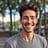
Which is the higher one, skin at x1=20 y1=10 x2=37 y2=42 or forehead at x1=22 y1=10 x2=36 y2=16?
forehead at x1=22 y1=10 x2=36 y2=16

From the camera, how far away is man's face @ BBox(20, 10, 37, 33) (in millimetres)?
1593

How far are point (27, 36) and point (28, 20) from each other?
7.2 inches

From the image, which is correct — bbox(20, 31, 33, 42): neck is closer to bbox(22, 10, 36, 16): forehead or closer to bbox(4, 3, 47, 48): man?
bbox(4, 3, 47, 48): man

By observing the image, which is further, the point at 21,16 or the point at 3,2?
the point at 3,2

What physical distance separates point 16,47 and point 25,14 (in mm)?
347

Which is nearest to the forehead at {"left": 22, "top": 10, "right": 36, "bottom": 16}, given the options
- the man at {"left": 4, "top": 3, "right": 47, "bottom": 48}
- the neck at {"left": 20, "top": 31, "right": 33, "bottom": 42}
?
the man at {"left": 4, "top": 3, "right": 47, "bottom": 48}

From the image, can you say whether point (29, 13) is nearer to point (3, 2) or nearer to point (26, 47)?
point (26, 47)

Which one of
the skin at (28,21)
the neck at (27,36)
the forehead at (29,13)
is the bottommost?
the neck at (27,36)

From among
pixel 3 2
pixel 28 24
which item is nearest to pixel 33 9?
pixel 28 24

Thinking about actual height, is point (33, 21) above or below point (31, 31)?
above

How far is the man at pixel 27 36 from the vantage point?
1591 millimetres

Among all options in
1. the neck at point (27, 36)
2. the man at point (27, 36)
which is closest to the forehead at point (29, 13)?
the man at point (27, 36)

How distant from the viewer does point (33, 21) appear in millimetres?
1621

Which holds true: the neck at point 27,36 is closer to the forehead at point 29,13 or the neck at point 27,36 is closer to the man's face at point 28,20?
the man's face at point 28,20
